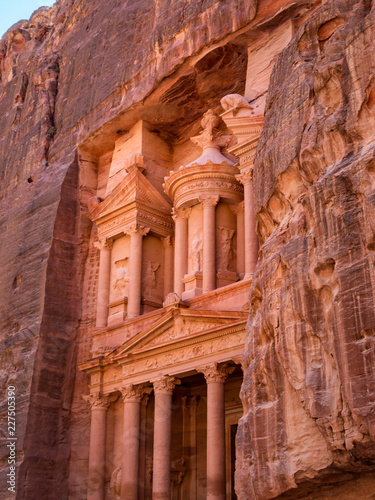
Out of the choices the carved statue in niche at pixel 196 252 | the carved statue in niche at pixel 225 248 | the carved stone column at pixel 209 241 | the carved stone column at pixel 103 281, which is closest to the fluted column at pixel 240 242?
the carved statue in niche at pixel 225 248

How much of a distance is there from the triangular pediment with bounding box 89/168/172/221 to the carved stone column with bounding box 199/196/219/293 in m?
2.23

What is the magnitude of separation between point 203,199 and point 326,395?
403 inches

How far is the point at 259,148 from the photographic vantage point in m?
11.5

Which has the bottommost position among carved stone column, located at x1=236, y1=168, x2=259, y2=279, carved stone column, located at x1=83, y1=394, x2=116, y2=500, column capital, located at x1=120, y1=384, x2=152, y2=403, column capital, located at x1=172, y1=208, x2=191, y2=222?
carved stone column, located at x1=83, y1=394, x2=116, y2=500

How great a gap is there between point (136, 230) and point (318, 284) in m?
11.1

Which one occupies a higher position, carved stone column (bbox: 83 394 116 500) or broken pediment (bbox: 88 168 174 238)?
broken pediment (bbox: 88 168 174 238)

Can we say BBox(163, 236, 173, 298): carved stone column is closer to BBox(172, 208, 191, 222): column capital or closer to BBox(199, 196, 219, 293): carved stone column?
BBox(172, 208, 191, 222): column capital

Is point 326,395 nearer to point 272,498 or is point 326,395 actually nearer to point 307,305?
point 307,305

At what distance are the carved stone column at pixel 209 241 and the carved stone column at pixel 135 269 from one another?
2.26 m

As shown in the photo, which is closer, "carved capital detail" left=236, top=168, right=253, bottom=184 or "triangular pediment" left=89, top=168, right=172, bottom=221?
"carved capital detail" left=236, top=168, right=253, bottom=184

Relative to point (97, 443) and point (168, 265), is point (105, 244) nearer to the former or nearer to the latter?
point (168, 265)

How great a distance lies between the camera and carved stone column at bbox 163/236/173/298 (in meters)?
20.1

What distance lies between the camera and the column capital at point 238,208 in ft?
61.8

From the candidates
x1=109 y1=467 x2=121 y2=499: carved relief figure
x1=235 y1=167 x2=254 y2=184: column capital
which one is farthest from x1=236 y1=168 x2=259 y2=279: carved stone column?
x1=109 y1=467 x2=121 y2=499: carved relief figure
